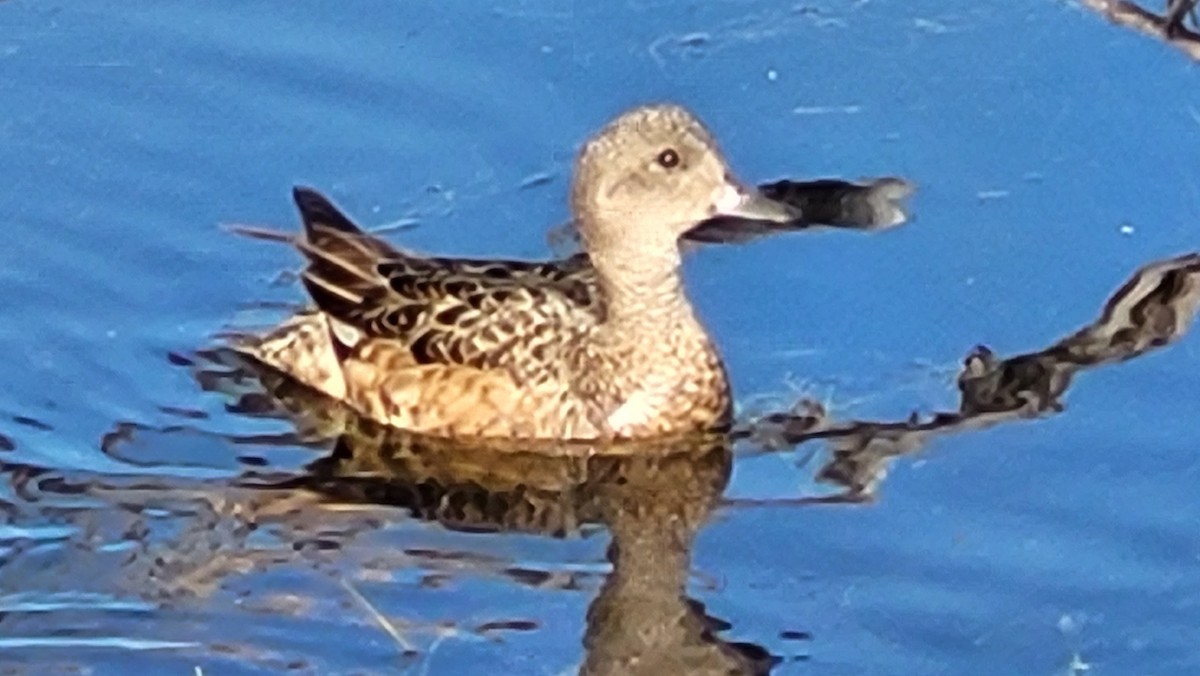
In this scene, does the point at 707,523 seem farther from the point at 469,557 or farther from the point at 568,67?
the point at 568,67

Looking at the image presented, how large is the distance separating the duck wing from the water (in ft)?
1.01

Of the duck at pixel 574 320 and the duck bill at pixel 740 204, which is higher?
the duck bill at pixel 740 204

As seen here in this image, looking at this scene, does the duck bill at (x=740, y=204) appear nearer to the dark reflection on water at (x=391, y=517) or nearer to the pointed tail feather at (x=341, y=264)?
the dark reflection on water at (x=391, y=517)

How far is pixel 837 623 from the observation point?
694 centimetres

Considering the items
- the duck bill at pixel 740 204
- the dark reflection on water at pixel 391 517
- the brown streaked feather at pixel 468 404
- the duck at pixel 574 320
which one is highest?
the duck bill at pixel 740 204

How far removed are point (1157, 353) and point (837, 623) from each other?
1483 mm

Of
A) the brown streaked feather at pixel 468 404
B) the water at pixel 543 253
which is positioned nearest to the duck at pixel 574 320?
the brown streaked feather at pixel 468 404

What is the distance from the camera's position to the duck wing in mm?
8047

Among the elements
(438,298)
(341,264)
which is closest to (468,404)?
(438,298)

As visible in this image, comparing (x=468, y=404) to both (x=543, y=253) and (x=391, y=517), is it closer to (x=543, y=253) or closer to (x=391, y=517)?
(x=391, y=517)

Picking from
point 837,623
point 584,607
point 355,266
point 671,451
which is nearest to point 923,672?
point 837,623

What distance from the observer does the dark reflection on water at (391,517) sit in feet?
22.6

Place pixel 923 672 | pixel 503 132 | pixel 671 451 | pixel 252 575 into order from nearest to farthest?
pixel 923 672, pixel 252 575, pixel 671 451, pixel 503 132

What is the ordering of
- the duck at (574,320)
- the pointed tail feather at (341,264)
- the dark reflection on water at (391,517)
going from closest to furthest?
the dark reflection on water at (391,517) → the duck at (574,320) → the pointed tail feather at (341,264)
